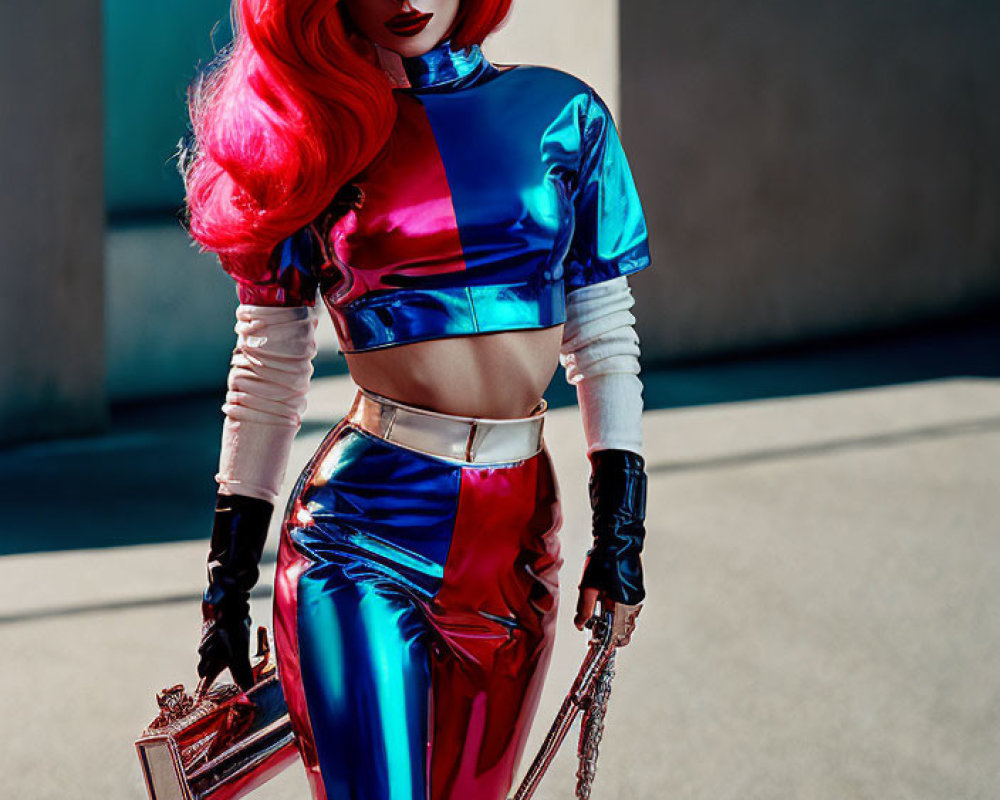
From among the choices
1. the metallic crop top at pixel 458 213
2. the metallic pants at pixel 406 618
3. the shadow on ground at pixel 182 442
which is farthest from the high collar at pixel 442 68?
the shadow on ground at pixel 182 442

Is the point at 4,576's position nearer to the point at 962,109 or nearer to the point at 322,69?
the point at 322,69

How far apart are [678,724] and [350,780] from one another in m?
1.78

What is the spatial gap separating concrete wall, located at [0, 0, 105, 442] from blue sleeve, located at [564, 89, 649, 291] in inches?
171

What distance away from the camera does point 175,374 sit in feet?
22.8

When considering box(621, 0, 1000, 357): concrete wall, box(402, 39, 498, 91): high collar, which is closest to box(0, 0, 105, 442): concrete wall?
box(621, 0, 1000, 357): concrete wall

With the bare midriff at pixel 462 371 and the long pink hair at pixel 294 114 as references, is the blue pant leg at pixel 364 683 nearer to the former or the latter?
the bare midriff at pixel 462 371

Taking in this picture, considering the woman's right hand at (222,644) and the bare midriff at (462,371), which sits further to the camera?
the woman's right hand at (222,644)

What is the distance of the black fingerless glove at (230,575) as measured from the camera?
178 centimetres

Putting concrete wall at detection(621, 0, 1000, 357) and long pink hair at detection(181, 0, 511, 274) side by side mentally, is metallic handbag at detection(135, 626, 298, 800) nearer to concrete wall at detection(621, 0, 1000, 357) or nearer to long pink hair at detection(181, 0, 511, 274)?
long pink hair at detection(181, 0, 511, 274)

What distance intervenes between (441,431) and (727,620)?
2.38 m

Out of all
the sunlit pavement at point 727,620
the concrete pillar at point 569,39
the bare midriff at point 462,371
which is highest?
the concrete pillar at point 569,39

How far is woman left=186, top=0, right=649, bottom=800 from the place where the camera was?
1.55 m

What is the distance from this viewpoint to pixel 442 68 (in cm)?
164

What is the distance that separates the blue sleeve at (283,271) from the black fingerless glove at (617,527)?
416 millimetres
